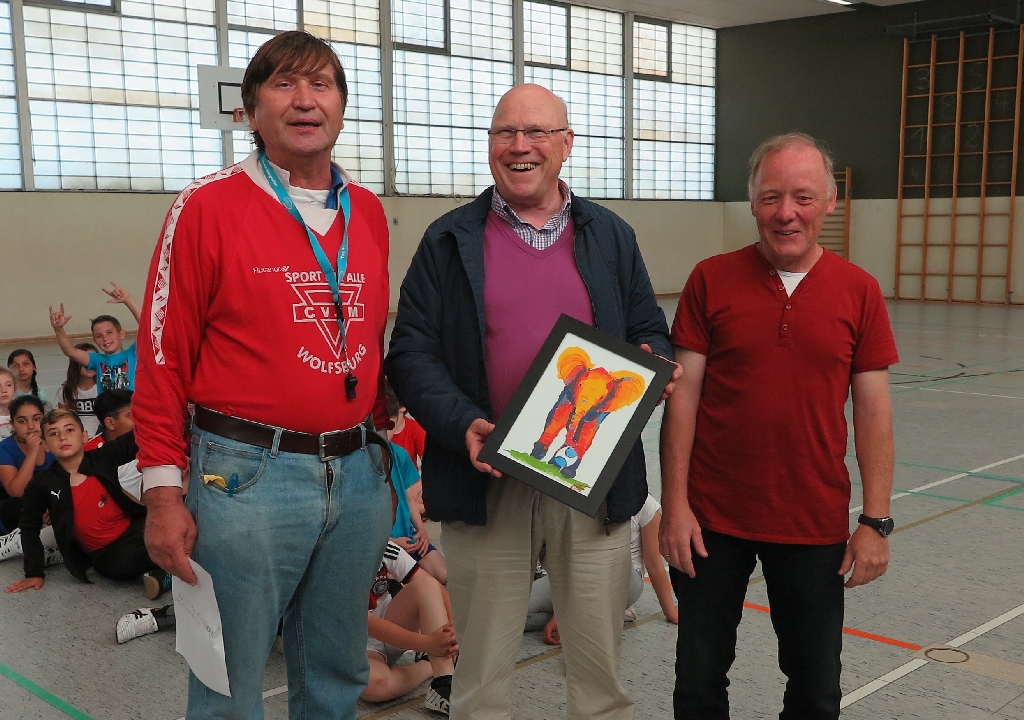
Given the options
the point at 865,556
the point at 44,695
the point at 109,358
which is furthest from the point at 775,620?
the point at 109,358

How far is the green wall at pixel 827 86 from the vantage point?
20.2 meters

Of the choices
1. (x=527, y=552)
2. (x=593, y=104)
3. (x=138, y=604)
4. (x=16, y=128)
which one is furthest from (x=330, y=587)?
(x=593, y=104)

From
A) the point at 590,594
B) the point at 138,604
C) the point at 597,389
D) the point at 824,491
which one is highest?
the point at 597,389

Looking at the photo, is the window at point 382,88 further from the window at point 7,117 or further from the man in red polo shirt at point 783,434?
the man in red polo shirt at point 783,434

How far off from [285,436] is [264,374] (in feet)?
0.45

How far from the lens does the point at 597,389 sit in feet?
7.20

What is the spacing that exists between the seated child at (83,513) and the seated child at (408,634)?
4.82 feet

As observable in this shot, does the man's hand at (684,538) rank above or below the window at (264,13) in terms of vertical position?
below

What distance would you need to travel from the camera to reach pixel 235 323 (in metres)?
1.98

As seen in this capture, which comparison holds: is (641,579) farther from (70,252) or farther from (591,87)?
(591,87)

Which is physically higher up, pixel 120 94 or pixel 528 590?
pixel 120 94

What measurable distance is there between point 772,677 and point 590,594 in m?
1.34

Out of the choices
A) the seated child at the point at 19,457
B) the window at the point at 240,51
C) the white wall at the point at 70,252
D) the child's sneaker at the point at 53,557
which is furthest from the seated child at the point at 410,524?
the window at the point at 240,51

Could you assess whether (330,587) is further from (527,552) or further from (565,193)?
(565,193)
